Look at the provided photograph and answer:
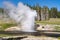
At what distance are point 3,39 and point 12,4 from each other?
30.2 inches

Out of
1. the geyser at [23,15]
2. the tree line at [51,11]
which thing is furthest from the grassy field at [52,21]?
the geyser at [23,15]

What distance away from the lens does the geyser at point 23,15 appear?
14.9 ft

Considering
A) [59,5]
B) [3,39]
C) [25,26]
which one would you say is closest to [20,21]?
[25,26]

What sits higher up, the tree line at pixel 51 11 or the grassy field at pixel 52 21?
the tree line at pixel 51 11

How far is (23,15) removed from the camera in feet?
14.9

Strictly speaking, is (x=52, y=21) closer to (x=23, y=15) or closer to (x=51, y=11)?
(x=51, y=11)

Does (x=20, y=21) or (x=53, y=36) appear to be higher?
(x=20, y=21)

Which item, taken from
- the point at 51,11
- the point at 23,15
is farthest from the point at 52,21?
the point at 23,15

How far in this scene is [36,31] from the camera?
15.1 ft

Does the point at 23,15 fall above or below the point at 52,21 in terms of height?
above

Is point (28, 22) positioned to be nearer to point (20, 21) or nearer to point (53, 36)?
point (20, 21)

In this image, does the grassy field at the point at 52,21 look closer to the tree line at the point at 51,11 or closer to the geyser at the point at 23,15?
the tree line at the point at 51,11

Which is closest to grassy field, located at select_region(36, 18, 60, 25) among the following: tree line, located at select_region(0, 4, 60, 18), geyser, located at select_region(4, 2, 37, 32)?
tree line, located at select_region(0, 4, 60, 18)

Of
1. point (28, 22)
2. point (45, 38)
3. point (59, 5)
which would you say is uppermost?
point (59, 5)
